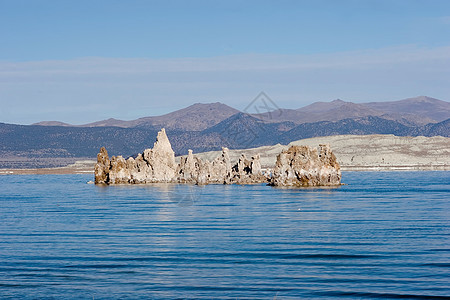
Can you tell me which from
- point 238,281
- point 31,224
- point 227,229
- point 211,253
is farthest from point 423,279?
point 31,224

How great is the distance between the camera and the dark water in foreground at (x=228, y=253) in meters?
27.4

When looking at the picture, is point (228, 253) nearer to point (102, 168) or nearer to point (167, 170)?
point (167, 170)

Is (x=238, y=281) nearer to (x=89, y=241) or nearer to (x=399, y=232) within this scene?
(x=89, y=241)

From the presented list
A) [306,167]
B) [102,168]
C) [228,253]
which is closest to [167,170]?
[102,168]

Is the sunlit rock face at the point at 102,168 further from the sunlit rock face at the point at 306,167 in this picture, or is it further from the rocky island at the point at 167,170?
the sunlit rock face at the point at 306,167

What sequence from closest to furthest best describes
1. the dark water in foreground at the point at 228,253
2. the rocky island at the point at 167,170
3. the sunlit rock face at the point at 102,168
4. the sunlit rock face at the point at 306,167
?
the dark water in foreground at the point at 228,253 → the sunlit rock face at the point at 306,167 → the rocky island at the point at 167,170 → the sunlit rock face at the point at 102,168

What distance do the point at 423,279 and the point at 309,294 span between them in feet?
17.0

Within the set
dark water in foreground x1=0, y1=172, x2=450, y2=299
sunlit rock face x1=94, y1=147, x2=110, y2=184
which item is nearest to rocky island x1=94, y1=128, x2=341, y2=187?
sunlit rock face x1=94, y1=147, x2=110, y2=184

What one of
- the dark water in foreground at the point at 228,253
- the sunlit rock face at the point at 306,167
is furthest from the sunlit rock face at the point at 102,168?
the dark water in foreground at the point at 228,253

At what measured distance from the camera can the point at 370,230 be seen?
4456cm

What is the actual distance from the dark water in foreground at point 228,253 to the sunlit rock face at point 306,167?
3153 cm

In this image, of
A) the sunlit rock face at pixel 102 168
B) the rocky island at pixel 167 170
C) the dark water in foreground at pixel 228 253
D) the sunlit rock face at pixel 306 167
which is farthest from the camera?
the sunlit rock face at pixel 102 168

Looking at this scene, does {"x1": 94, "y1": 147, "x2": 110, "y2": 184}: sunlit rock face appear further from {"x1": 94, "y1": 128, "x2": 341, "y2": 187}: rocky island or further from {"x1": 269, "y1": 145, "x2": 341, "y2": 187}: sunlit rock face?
{"x1": 269, "y1": 145, "x2": 341, "y2": 187}: sunlit rock face

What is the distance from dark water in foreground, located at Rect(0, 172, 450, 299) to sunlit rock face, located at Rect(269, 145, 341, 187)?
3153 cm
